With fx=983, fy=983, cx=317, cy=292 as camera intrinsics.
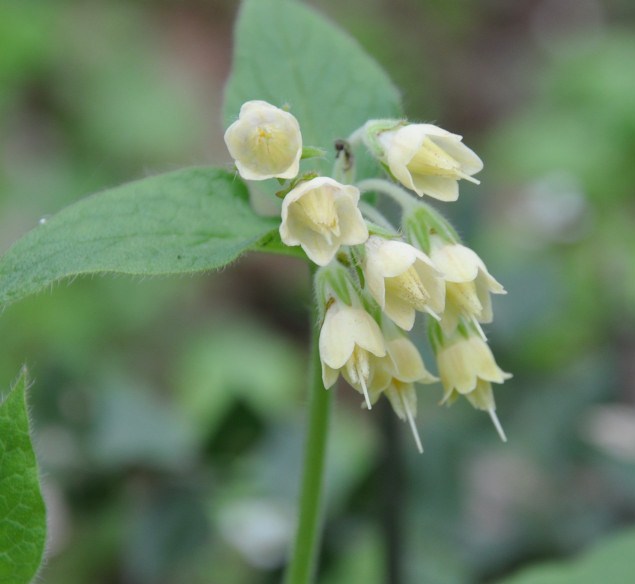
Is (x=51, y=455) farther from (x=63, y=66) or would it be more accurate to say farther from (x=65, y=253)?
(x=63, y=66)

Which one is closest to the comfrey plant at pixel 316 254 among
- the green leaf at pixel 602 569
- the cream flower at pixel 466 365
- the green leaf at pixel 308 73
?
the cream flower at pixel 466 365

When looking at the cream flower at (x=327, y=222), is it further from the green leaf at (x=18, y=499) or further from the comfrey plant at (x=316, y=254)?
the green leaf at (x=18, y=499)

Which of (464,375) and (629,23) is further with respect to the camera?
(629,23)

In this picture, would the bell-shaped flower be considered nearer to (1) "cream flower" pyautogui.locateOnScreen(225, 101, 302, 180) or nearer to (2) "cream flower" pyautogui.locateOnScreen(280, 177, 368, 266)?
(2) "cream flower" pyautogui.locateOnScreen(280, 177, 368, 266)

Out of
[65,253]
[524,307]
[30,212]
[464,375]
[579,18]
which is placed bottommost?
[30,212]

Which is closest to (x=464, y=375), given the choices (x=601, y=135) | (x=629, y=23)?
(x=601, y=135)

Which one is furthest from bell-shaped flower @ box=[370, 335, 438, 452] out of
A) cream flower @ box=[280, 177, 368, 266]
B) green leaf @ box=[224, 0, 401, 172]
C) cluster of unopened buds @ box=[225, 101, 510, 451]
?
green leaf @ box=[224, 0, 401, 172]
